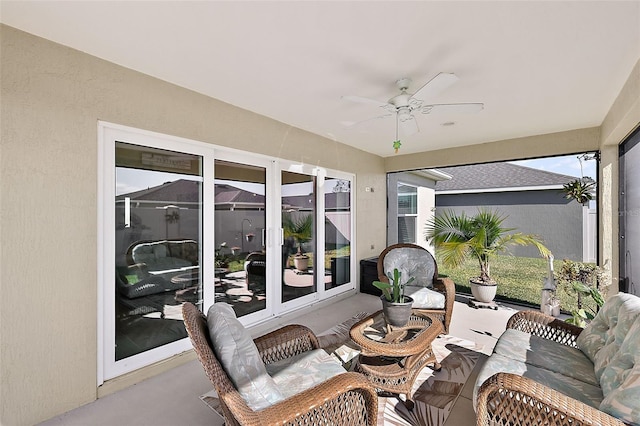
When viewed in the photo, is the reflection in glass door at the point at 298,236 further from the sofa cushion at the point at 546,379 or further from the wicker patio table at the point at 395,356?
the sofa cushion at the point at 546,379

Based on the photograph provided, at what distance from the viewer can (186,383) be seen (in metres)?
2.54

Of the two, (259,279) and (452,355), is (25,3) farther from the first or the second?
(452,355)

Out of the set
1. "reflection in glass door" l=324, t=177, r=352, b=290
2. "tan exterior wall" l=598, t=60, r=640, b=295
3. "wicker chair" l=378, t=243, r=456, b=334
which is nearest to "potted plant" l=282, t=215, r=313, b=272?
"reflection in glass door" l=324, t=177, r=352, b=290

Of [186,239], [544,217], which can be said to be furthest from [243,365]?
[544,217]

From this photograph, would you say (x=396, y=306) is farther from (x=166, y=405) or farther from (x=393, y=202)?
(x=393, y=202)

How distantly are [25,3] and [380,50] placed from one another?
7.45 ft

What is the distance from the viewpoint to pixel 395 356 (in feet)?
7.22

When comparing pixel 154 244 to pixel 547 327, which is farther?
pixel 154 244

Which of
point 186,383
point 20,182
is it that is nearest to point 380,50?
point 20,182

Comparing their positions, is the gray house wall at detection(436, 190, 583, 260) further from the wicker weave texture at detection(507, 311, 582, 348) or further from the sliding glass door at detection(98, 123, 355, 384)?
the sliding glass door at detection(98, 123, 355, 384)

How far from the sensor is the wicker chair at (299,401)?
1289mm

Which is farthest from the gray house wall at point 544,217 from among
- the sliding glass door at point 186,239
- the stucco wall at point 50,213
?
the stucco wall at point 50,213

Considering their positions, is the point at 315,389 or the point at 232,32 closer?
the point at 315,389

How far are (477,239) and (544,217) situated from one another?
106 inches
